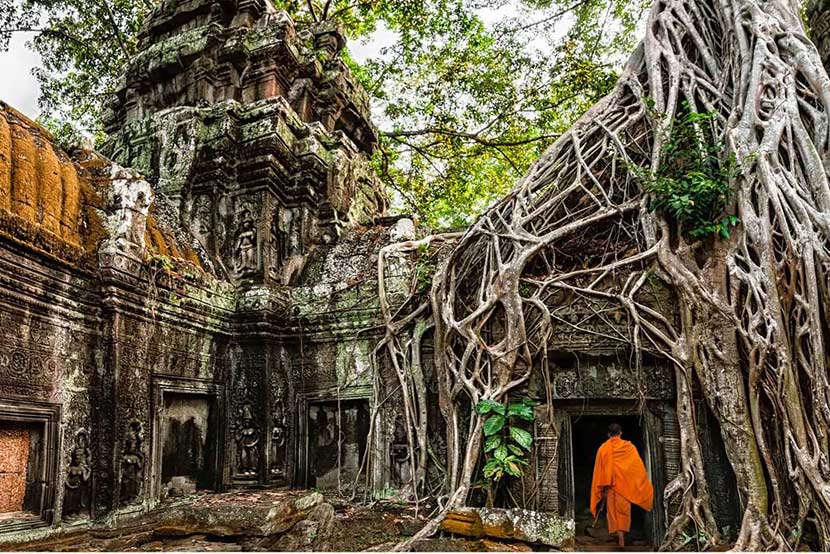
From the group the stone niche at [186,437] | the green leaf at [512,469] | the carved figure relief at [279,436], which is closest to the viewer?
the green leaf at [512,469]

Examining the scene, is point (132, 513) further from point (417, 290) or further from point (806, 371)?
point (806, 371)

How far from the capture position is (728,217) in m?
5.10

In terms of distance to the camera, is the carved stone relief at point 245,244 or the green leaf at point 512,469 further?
the carved stone relief at point 245,244

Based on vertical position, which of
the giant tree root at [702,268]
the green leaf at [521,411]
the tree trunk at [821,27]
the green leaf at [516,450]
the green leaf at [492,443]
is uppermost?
the tree trunk at [821,27]

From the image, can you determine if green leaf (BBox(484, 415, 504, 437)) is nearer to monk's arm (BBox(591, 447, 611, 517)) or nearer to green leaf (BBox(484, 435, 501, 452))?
green leaf (BBox(484, 435, 501, 452))

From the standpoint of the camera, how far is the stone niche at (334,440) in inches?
247

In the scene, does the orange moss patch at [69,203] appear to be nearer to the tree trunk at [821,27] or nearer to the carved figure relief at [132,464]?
the carved figure relief at [132,464]

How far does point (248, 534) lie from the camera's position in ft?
13.0

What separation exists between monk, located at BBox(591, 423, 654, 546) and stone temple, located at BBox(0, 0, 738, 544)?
21 centimetres

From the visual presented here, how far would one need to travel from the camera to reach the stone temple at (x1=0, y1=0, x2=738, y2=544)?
179 inches

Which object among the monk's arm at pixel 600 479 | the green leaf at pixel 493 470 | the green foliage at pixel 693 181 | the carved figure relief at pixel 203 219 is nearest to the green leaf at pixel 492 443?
the green leaf at pixel 493 470

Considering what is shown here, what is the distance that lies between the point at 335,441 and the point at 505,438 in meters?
2.20

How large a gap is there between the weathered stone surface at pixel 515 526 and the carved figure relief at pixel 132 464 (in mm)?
2591

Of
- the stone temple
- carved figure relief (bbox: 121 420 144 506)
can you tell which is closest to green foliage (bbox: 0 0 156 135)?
the stone temple
